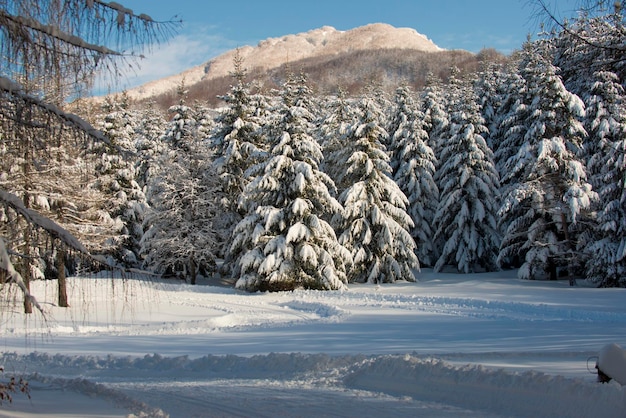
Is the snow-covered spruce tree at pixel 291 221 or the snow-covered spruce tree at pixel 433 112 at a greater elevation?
the snow-covered spruce tree at pixel 433 112

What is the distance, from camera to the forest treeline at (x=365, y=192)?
25.4 m

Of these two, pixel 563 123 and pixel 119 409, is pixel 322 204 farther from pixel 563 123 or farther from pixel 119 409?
pixel 119 409

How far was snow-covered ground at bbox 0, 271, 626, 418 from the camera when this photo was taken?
269 inches

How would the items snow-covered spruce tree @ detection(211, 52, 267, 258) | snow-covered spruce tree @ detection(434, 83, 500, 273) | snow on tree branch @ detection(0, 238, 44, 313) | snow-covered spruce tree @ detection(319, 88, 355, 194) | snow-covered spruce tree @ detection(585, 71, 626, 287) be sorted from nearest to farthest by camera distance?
1. snow on tree branch @ detection(0, 238, 44, 313)
2. snow-covered spruce tree @ detection(585, 71, 626, 287)
3. snow-covered spruce tree @ detection(211, 52, 267, 258)
4. snow-covered spruce tree @ detection(434, 83, 500, 273)
5. snow-covered spruce tree @ detection(319, 88, 355, 194)

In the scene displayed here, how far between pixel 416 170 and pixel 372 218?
830cm

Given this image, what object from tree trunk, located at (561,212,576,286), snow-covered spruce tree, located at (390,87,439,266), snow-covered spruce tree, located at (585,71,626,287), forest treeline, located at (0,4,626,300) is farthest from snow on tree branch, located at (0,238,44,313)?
snow-covered spruce tree, located at (390,87,439,266)

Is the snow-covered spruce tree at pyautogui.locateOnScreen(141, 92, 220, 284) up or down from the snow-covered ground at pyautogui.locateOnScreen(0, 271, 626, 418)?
up

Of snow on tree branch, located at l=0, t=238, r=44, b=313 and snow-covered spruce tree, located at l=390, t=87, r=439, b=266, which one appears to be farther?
snow-covered spruce tree, located at l=390, t=87, r=439, b=266

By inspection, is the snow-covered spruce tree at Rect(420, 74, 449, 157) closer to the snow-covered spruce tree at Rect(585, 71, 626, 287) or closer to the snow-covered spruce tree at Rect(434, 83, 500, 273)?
the snow-covered spruce tree at Rect(434, 83, 500, 273)

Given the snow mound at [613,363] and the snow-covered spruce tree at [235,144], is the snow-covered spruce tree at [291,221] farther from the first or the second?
the snow mound at [613,363]

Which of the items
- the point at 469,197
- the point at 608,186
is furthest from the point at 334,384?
the point at 469,197

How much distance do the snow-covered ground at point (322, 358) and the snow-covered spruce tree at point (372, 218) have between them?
26.4 feet

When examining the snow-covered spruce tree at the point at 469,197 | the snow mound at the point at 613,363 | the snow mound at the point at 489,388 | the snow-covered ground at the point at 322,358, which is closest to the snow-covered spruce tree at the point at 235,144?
the snow-covered ground at the point at 322,358

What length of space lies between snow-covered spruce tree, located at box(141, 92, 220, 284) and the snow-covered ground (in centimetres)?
990
